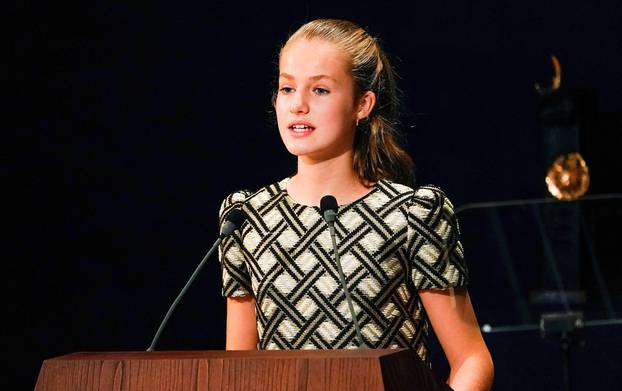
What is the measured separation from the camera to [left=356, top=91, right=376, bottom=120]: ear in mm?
2094

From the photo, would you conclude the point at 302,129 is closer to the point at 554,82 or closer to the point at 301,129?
the point at 301,129

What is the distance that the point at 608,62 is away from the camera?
3.19 m

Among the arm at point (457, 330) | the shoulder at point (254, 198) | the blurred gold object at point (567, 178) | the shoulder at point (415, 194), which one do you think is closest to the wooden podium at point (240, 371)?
the arm at point (457, 330)

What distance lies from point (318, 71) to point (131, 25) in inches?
60.9

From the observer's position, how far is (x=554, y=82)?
3229 millimetres

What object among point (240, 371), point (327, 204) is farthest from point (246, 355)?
point (327, 204)

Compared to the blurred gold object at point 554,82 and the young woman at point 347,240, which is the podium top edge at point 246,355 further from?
the blurred gold object at point 554,82

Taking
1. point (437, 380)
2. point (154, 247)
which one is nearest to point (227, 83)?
point (154, 247)

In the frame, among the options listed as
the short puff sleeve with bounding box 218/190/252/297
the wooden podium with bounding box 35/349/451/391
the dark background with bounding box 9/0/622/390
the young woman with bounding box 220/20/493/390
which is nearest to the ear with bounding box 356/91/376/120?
the young woman with bounding box 220/20/493/390

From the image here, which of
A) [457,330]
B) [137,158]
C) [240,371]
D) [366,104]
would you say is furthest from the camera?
[137,158]

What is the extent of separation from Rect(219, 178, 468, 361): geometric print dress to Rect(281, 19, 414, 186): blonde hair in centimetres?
5

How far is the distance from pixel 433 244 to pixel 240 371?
665mm

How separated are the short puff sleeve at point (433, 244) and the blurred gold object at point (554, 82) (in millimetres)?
1283

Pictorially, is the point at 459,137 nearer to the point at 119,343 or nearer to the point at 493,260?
the point at 493,260
